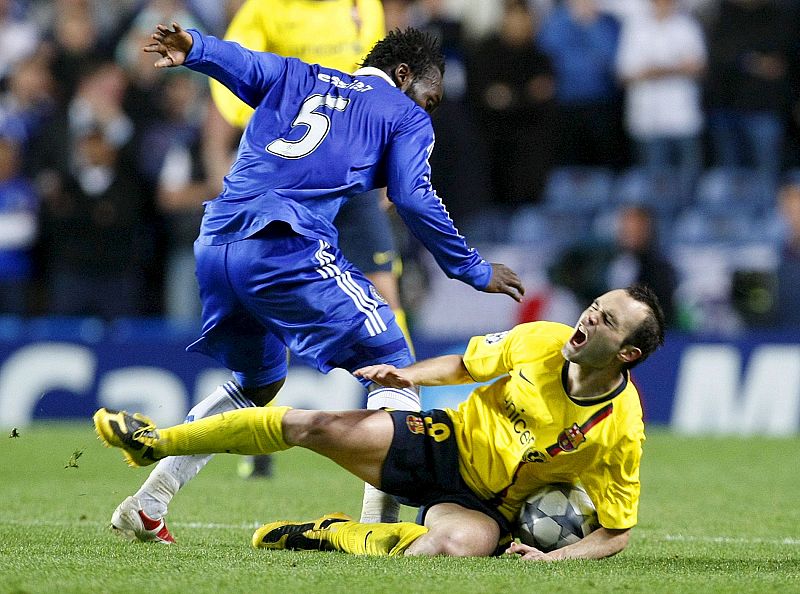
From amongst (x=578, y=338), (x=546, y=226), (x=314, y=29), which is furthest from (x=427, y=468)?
(x=546, y=226)

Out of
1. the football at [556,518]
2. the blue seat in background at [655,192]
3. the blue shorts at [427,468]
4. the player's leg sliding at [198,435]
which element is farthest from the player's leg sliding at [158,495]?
the blue seat in background at [655,192]

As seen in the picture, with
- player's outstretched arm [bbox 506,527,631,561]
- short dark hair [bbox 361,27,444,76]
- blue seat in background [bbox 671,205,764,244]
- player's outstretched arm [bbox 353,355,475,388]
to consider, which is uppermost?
short dark hair [bbox 361,27,444,76]

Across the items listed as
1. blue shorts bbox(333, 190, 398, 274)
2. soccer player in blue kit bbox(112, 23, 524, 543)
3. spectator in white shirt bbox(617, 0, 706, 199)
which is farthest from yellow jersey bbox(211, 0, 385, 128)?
spectator in white shirt bbox(617, 0, 706, 199)

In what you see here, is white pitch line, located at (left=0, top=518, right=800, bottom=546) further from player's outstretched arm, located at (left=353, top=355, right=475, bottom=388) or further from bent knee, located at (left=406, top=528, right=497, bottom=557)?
player's outstretched arm, located at (left=353, top=355, right=475, bottom=388)

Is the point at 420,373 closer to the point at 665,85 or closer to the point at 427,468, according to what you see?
the point at 427,468

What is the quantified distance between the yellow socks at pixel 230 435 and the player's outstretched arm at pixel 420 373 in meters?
0.32

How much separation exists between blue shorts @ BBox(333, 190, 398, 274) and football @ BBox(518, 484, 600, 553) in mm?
2254

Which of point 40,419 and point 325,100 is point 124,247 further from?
point 325,100

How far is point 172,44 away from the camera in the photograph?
15.7ft

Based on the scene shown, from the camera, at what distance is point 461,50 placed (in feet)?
39.5

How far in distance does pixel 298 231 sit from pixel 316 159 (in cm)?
32

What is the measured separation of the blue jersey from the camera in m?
4.82

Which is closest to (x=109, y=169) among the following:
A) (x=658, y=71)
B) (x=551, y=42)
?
(x=551, y=42)

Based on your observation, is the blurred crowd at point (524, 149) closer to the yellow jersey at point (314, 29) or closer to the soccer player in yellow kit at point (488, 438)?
the yellow jersey at point (314, 29)
